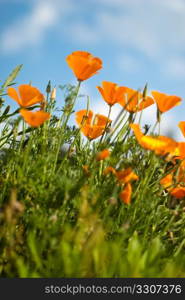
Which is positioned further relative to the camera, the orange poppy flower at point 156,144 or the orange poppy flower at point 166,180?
the orange poppy flower at point 166,180

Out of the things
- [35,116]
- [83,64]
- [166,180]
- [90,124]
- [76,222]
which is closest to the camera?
[35,116]

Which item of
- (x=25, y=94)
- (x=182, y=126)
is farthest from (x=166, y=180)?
(x=25, y=94)

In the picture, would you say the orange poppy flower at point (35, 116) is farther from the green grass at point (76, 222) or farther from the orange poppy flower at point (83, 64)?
the orange poppy flower at point (83, 64)

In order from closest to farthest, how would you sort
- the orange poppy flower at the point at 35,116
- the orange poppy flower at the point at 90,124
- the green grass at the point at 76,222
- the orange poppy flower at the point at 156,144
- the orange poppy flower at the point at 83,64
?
the green grass at the point at 76,222, the orange poppy flower at the point at 35,116, the orange poppy flower at the point at 156,144, the orange poppy flower at the point at 83,64, the orange poppy flower at the point at 90,124

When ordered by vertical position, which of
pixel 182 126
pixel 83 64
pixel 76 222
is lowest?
pixel 76 222

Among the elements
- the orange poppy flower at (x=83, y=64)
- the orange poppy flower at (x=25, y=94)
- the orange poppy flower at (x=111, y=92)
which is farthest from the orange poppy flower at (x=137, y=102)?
the orange poppy flower at (x=25, y=94)

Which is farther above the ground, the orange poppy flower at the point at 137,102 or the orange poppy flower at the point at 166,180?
the orange poppy flower at the point at 137,102

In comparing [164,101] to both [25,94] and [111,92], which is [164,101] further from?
[25,94]
